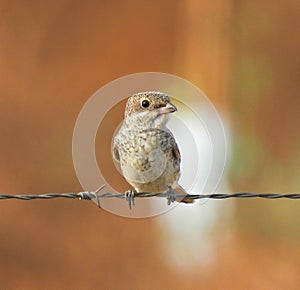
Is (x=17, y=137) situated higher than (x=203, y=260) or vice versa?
(x=17, y=137)

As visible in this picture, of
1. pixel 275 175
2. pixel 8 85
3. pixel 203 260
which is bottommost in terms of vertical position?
pixel 203 260

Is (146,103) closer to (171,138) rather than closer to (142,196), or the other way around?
(171,138)

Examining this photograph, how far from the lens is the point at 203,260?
6.47 metres

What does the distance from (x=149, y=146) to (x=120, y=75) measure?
2451 millimetres

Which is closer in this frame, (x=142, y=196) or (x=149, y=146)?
(x=142, y=196)

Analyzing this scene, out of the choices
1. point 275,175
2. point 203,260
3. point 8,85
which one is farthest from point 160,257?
point 8,85

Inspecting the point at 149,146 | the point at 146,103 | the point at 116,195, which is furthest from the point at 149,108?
the point at 116,195

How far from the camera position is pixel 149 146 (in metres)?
3.88

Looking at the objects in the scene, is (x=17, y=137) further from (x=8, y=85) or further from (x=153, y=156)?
(x=153, y=156)

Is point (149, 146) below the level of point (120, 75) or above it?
below

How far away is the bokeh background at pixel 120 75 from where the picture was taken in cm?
639

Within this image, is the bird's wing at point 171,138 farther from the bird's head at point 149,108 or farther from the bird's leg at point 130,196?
the bird's leg at point 130,196

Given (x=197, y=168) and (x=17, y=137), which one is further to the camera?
(x=17, y=137)

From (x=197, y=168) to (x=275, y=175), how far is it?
2688 mm
